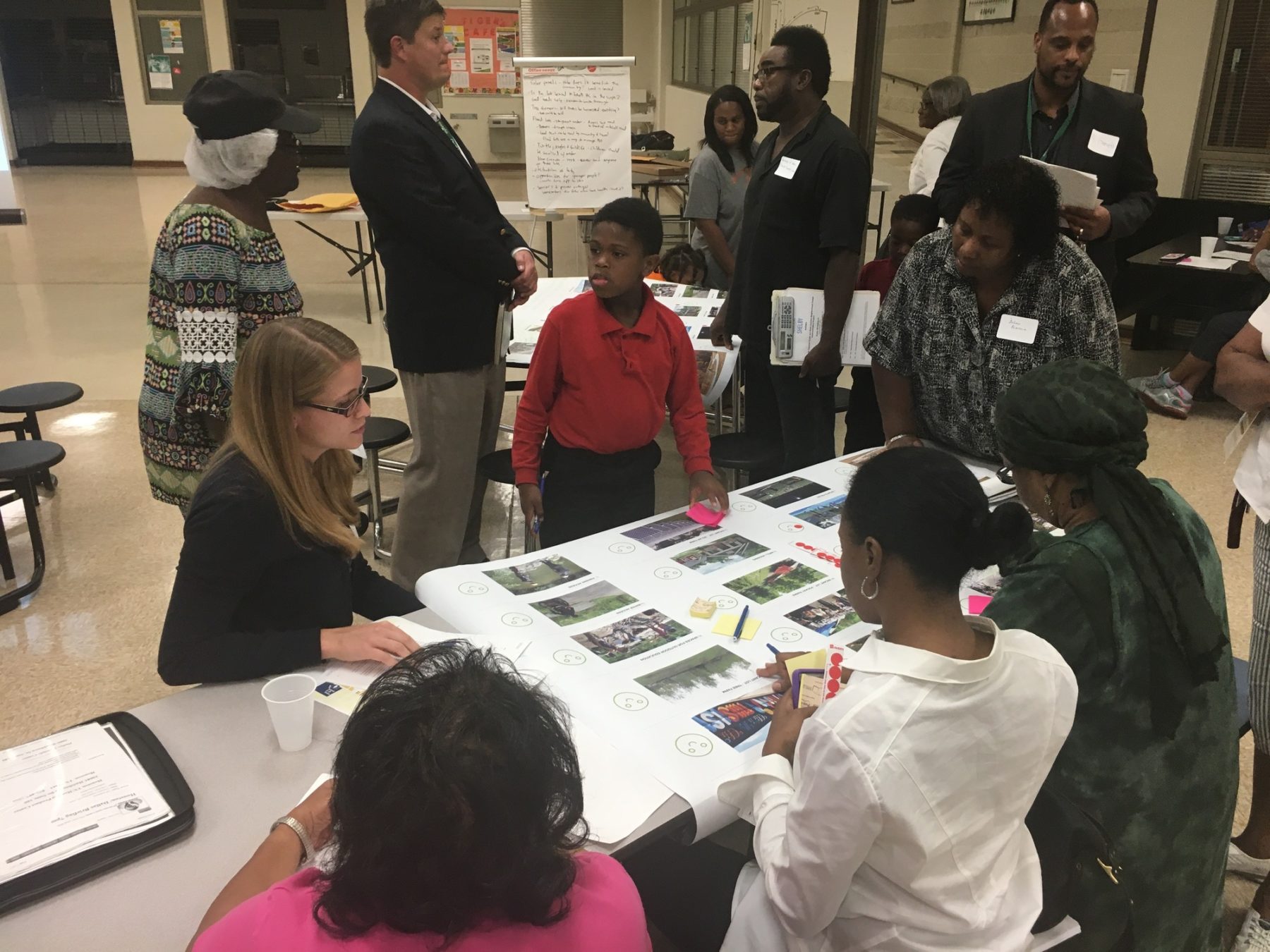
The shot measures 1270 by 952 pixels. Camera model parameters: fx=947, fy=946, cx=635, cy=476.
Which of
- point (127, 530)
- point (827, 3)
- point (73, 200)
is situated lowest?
point (127, 530)

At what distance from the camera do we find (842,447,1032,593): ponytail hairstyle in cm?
109

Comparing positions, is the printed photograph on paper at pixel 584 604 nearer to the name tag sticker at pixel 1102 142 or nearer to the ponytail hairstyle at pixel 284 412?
the ponytail hairstyle at pixel 284 412

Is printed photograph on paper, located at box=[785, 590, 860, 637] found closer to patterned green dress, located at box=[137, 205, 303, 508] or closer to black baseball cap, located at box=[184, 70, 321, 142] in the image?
patterned green dress, located at box=[137, 205, 303, 508]

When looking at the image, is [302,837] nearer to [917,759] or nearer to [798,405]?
[917,759]

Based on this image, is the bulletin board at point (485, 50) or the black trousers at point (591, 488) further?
the bulletin board at point (485, 50)

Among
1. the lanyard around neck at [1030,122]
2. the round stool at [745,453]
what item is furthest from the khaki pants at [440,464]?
the lanyard around neck at [1030,122]

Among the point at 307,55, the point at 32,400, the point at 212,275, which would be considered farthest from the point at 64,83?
the point at 212,275

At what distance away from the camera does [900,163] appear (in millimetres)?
6043

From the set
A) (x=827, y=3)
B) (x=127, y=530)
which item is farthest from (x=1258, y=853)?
(x=827, y=3)

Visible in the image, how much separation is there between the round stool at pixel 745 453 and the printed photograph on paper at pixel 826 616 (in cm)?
131

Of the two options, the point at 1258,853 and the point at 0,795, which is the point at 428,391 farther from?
the point at 1258,853

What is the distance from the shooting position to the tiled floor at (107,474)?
2740mm

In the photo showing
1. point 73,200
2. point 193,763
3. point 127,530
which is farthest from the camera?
point 73,200

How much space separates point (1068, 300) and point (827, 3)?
3.95m
